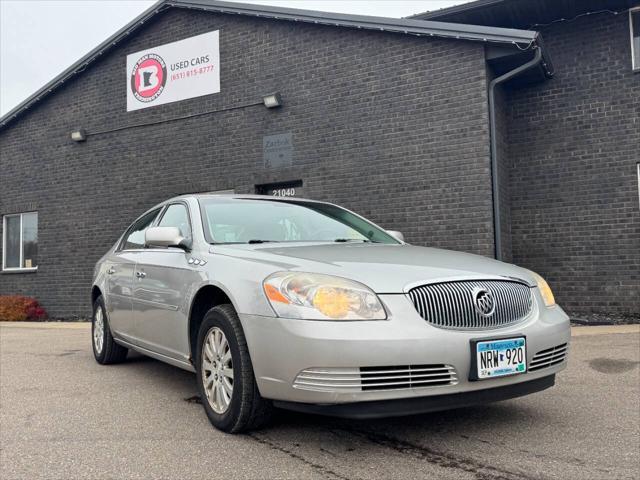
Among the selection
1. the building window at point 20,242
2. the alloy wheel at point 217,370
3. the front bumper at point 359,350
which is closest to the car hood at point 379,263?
the front bumper at point 359,350

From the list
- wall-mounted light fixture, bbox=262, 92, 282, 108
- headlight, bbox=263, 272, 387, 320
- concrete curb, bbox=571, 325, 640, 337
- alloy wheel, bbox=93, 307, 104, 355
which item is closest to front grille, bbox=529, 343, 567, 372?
headlight, bbox=263, 272, 387, 320

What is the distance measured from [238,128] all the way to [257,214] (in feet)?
23.2

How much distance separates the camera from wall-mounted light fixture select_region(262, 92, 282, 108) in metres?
Answer: 10.5

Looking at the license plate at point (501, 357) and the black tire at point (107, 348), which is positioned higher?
the license plate at point (501, 357)

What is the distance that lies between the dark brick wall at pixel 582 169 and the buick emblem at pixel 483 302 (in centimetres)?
691

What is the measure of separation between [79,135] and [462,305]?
38.2ft

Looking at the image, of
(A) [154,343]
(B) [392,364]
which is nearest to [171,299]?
(A) [154,343]

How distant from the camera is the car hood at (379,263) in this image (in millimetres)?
3155

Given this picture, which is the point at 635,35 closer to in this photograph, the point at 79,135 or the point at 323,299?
the point at 323,299

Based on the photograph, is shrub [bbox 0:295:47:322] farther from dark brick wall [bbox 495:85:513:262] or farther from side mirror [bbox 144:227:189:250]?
side mirror [bbox 144:227:189:250]

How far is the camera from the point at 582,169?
955cm

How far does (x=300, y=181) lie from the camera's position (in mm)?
10570

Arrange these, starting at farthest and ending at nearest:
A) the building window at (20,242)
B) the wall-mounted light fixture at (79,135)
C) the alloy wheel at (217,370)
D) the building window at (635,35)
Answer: the building window at (20,242) < the wall-mounted light fixture at (79,135) < the building window at (635,35) < the alloy wheel at (217,370)

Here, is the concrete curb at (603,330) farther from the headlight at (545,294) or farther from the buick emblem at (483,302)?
the buick emblem at (483,302)
